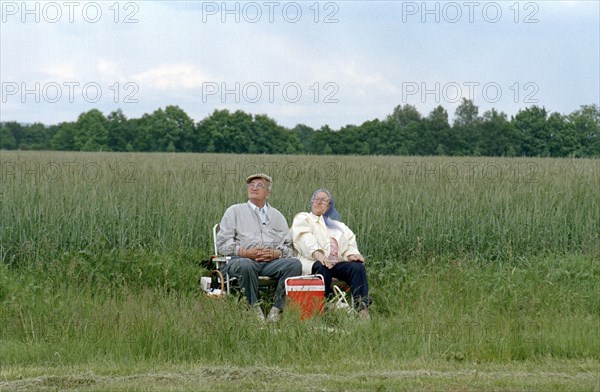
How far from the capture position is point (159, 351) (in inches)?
235

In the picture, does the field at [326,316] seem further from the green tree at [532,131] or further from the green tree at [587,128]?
the green tree at [532,131]

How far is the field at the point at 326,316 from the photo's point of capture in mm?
5508

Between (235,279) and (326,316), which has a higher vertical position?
(235,279)

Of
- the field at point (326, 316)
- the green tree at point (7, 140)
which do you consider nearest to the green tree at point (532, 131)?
the field at point (326, 316)

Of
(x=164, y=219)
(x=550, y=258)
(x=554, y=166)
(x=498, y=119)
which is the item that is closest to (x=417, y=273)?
(x=550, y=258)

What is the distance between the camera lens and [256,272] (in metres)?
7.17

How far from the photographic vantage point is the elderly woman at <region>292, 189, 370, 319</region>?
24.1 feet

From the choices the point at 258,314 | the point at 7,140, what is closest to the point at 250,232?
the point at 258,314

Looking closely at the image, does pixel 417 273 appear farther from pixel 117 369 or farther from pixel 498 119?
pixel 498 119

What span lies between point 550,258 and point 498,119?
15.5m

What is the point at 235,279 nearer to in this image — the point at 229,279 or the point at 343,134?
the point at 229,279

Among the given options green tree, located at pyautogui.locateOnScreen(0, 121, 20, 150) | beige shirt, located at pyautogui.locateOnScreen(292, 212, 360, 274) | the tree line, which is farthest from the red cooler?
green tree, located at pyautogui.locateOnScreen(0, 121, 20, 150)

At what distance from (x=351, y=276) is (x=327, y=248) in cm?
42

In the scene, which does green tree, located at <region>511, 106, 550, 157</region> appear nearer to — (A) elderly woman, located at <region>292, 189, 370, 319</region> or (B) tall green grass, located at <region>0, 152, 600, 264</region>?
(B) tall green grass, located at <region>0, 152, 600, 264</region>
